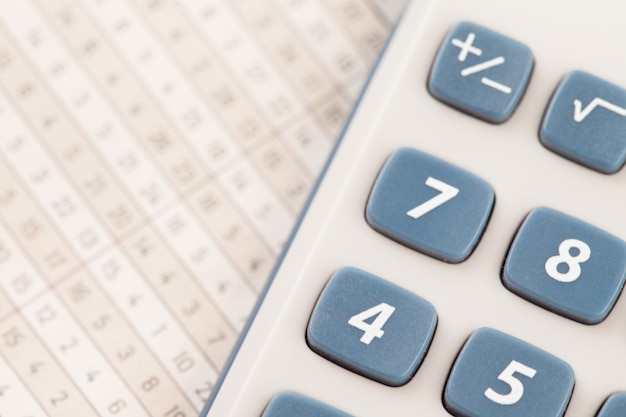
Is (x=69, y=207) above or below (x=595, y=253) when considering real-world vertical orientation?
above

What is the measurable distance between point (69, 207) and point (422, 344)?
0.56ft

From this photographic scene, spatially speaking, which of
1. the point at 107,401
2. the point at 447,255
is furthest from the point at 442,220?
the point at 107,401

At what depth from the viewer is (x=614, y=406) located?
303 millimetres

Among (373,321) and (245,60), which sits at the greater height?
(245,60)

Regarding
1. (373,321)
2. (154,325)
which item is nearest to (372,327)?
(373,321)

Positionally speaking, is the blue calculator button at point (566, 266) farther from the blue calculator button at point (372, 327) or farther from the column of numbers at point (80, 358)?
the column of numbers at point (80, 358)

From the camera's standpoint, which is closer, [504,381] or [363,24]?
[504,381]

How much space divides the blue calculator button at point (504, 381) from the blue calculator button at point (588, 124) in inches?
3.1

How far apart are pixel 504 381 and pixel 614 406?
41 mm

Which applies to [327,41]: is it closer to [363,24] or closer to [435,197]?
[363,24]

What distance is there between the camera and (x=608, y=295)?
1.03 ft

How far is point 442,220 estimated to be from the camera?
12.5 inches

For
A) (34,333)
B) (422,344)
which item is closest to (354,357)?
(422,344)

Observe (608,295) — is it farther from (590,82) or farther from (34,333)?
(34,333)
